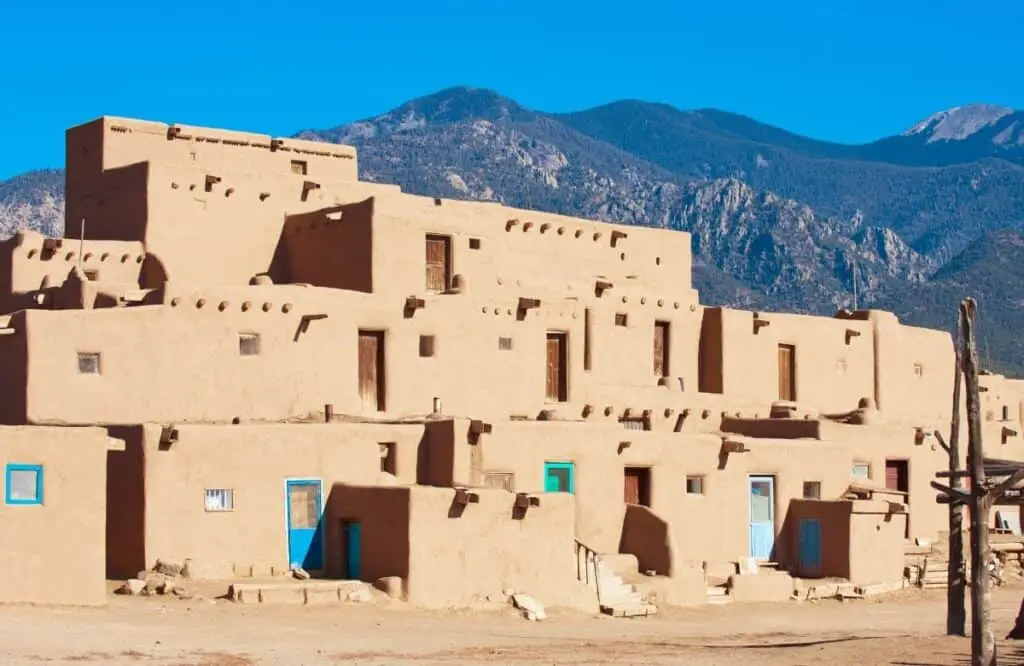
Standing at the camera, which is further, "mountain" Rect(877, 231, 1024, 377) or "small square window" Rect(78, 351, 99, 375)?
"mountain" Rect(877, 231, 1024, 377)

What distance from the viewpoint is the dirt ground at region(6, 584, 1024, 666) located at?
70.9ft

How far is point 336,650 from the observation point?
74.0 ft

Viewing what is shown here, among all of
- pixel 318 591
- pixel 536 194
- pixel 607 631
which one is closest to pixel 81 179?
pixel 318 591

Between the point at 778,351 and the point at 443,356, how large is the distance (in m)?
10.6

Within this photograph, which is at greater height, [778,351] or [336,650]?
[778,351]

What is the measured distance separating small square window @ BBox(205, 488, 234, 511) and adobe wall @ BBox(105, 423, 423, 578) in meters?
0.06

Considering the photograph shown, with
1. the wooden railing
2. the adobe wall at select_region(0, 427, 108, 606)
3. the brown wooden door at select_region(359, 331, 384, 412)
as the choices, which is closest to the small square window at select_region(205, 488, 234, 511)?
the adobe wall at select_region(0, 427, 108, 606)

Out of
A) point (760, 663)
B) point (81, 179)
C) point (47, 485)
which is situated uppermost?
point (81, 179)

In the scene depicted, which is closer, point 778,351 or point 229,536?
point 229,536

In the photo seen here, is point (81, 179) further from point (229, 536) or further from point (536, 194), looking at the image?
point (536, 194)

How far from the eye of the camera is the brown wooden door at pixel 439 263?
34.7 meters

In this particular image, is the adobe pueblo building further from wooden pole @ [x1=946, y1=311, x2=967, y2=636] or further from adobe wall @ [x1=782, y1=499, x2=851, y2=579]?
wooden pole @ [x1=946, y1=311, x2=967, y2=636]

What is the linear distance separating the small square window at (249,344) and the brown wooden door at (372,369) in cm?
229

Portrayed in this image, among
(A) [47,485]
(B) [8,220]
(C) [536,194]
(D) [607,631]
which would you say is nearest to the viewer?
(A) [47,485]
